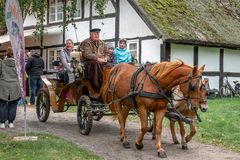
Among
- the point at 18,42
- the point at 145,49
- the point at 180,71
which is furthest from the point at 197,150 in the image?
the point at 145,49

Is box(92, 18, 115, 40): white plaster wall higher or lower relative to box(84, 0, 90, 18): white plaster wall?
lower

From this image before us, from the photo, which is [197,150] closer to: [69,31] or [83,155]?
[83,155]

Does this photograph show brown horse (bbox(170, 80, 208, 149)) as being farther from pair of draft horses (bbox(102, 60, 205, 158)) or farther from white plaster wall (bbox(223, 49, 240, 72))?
white plaster wall (bbox(223, 49, 240, 72))

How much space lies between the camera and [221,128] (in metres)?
12.3

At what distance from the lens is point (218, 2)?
2662 centimetres

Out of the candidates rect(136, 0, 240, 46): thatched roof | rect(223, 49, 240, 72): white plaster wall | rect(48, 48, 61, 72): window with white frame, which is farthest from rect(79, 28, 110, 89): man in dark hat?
rect(48, 48, 61, 72): window with white frame

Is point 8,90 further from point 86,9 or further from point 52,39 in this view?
point 52,39

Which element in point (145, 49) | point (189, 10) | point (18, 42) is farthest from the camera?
point (189, 10)

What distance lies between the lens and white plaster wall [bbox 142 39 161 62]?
72.5 ft

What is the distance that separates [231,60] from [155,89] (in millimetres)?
16510

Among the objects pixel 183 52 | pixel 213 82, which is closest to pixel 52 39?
pixel 183 52

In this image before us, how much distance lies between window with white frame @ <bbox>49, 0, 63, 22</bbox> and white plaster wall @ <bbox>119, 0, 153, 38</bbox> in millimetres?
5504

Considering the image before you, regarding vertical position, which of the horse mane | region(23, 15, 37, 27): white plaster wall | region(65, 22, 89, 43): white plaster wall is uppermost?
region(23, 15, 37, 27): white plaster wall

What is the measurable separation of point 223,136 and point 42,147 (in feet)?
14.2
